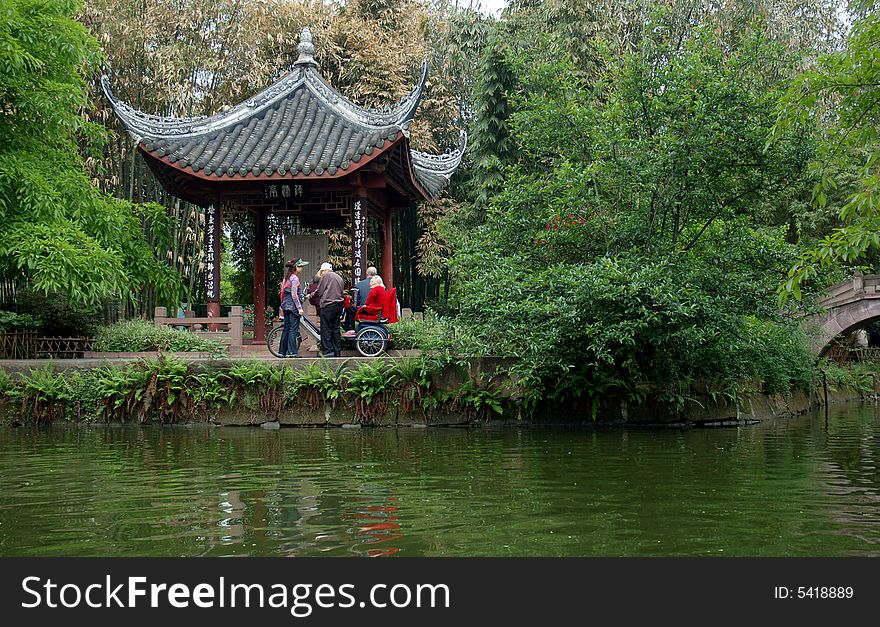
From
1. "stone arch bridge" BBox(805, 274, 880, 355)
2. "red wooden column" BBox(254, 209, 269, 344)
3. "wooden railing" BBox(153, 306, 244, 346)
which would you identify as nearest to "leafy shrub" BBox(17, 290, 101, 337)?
"wooden railing" BBox(153, 306, 244, 346)

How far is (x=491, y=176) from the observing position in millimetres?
22672

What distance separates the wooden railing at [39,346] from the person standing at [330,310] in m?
3.94

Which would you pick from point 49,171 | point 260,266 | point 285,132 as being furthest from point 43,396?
point 285,132

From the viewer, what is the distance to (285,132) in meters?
16.5

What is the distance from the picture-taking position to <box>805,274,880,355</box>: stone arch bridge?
2206 cm

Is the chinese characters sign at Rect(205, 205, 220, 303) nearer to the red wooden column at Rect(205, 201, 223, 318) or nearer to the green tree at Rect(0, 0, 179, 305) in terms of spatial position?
the red wooden column at Rect(205, 201, 223, 318)

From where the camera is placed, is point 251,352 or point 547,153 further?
point 251,352

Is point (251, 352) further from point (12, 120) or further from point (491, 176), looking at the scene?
point (491, 176)
